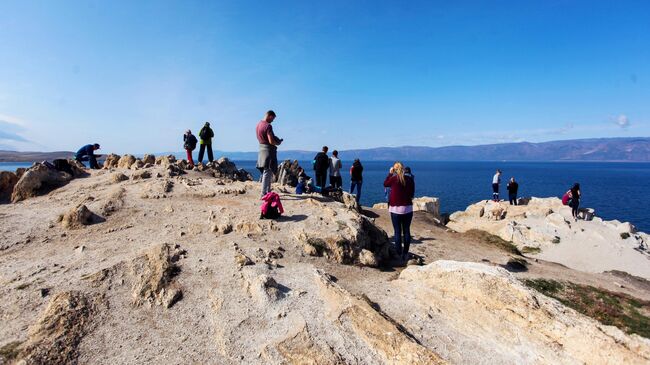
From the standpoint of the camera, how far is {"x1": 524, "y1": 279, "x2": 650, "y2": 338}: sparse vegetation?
12555 mm

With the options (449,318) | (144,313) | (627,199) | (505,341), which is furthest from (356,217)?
(627,199)

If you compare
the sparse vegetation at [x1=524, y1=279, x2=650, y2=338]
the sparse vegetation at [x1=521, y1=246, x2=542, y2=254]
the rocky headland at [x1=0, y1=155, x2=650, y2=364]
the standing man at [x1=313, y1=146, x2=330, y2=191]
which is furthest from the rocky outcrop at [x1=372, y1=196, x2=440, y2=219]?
the sparse vegetation at [x1=524, y1=279, x2=650, y2=338]

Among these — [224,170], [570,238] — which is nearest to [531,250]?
[570,238]

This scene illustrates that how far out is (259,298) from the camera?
904cm

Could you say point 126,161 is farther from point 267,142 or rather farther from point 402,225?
point 402,225

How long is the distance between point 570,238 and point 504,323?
2567 centimetres

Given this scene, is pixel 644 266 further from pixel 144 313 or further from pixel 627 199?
pixel 627 199

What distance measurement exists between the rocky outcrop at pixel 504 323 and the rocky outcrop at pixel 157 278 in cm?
656

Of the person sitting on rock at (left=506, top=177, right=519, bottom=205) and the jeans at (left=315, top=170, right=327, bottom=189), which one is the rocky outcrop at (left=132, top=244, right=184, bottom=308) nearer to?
the jeans at (left=315, top=170, right=327, bottom=189)

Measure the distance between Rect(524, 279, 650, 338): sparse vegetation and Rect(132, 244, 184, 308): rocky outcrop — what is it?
13821 millimetres

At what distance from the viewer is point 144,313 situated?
8523 mm

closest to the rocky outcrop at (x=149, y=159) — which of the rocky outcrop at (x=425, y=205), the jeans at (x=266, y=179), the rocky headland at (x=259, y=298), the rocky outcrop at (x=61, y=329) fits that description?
the rocky headland at (x=259, y=298)

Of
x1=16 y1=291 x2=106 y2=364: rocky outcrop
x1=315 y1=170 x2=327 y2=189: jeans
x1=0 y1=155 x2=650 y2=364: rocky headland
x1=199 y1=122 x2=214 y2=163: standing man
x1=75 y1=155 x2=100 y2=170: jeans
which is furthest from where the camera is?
x1=75 y1=155 x2=100 y2=170: jeans

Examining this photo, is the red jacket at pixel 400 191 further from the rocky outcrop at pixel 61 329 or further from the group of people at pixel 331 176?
the rocky outcrop at pixel 61 329
